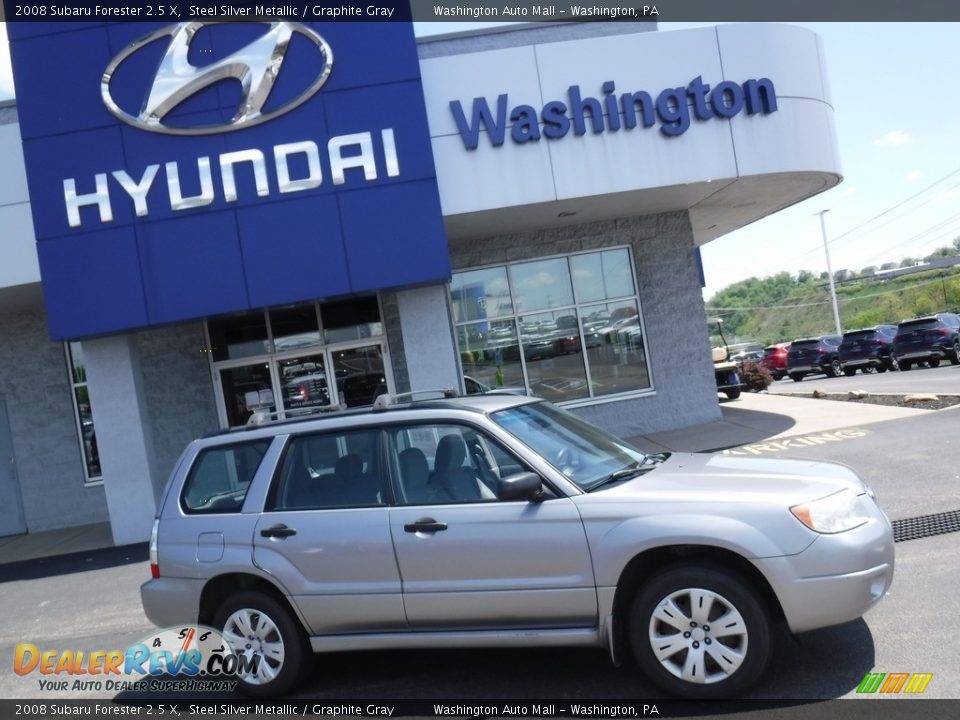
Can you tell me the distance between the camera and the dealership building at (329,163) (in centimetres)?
1173

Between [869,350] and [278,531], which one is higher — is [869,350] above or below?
below

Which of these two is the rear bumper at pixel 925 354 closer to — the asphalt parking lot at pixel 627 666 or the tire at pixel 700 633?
the asphalt parking lot at pixel 627 666

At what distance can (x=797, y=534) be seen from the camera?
168 inches

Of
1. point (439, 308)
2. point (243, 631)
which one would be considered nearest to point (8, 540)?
point (439, 308)

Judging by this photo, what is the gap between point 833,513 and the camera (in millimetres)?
4410

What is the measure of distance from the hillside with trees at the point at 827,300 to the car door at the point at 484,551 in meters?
61.5

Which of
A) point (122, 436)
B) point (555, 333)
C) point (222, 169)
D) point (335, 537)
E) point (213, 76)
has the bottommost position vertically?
point (335, 537)

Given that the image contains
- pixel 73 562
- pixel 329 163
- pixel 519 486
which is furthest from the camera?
pixel 329 163

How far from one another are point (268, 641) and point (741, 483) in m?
2.97

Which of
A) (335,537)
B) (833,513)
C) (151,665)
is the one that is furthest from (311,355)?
(833,513)

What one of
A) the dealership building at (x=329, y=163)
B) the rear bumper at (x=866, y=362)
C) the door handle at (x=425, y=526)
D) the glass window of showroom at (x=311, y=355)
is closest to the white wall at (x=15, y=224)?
the dealership building at (x=329, y=163)

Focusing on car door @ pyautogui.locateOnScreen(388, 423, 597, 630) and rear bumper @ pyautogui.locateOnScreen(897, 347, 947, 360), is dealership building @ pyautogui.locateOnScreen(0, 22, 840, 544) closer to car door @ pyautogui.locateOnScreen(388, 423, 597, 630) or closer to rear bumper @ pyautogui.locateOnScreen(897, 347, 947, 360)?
car door @ pyautogui.locateOnScreen(388, 423, 597, 630)

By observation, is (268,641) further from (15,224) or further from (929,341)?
(929,341)

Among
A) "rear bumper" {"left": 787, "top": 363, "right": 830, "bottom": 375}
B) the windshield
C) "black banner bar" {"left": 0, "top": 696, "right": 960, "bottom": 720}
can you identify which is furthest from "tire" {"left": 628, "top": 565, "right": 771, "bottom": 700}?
"rear bumper" {"left": 787, "top": 363, "right": 830, "bottom": 375}
